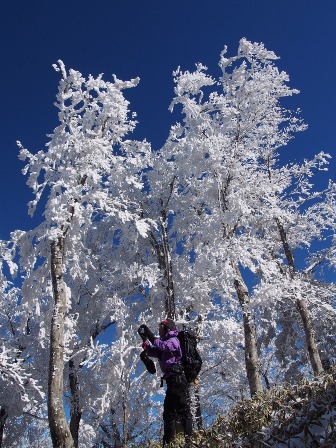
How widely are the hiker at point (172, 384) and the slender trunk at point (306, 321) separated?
770cm

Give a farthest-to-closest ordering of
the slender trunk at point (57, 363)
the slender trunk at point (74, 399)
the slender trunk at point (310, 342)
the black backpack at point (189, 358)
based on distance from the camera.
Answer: the slender trunk at point (74, 399)
the slender trunk at point (310, 342)
the slender trunk at point (57, 363)
the black backpack at point (189, 358)

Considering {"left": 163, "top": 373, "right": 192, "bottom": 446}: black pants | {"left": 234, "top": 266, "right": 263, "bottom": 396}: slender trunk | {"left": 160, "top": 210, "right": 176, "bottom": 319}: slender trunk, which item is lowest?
{"left": 163, "top": 373, "right": 192, "bottom": 446}: black pants

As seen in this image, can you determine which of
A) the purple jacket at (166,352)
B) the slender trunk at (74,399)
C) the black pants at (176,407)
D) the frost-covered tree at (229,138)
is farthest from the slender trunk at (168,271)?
the black pants at (176,407)

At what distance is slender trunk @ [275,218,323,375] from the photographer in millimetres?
12781

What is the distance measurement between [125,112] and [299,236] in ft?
26.5

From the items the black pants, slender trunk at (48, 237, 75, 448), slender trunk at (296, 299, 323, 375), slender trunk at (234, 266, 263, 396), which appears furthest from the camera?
slender trunk at (296, 299, 323, 375)

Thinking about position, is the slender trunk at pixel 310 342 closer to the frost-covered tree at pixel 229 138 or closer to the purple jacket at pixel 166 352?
the frost-covered tree at pixel 229 138

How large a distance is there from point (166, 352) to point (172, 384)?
441 mm

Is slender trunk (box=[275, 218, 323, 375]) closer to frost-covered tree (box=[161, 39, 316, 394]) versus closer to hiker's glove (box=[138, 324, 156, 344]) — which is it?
frost-covered tree (box=[161, 39, 316, 394])

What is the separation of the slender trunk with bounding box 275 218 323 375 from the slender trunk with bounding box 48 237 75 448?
24.7 feet

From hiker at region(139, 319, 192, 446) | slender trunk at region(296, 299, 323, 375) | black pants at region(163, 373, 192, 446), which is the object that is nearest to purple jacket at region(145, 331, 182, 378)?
hiker at region(139, 319, 192, 446)

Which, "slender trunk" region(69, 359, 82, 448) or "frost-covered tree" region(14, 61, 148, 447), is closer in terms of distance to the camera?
"frost-covered tree" region(14, 61, 148, 447)

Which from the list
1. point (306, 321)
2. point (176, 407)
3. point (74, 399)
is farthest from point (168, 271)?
point (176, 407)

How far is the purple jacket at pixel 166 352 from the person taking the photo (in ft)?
18.2
